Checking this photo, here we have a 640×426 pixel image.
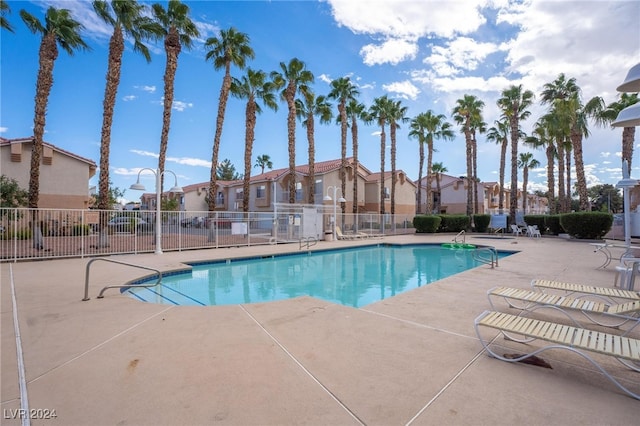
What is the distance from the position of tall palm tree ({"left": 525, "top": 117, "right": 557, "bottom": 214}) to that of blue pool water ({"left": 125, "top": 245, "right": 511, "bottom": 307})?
1776cm

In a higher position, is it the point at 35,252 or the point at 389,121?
→ the point at 389,121

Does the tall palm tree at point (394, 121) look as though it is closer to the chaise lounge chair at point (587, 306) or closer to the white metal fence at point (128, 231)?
the white metal fence at point (128, 231)

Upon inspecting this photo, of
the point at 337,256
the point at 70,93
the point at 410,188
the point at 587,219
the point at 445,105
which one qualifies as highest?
the point at 445,105

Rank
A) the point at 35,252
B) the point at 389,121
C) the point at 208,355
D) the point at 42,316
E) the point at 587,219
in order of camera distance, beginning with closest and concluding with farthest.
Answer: the point at 208,355
the point at 42,316
the point at 35,252
the point at 587,219
the point at 389,121

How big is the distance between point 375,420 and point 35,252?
13.9 metres

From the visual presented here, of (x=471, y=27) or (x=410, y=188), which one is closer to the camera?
(x=471, y=27)

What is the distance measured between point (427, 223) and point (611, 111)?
14585 mm

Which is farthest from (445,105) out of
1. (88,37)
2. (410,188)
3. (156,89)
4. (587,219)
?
(88,37)

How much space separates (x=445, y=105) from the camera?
32625 millimetres

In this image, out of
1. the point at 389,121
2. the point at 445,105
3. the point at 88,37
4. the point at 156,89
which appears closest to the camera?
the point at 88,37

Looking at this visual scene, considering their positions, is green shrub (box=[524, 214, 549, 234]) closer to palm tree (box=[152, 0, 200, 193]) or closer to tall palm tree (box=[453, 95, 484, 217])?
tall palm tree (box=[453, 95, 484, 217])

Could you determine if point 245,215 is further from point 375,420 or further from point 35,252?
point 375,420

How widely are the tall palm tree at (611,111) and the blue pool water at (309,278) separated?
1378cm

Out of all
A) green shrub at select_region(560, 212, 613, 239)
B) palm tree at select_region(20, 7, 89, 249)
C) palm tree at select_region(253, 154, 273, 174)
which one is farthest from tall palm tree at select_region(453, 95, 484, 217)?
palm tree at select_region(253, 154, 273, 174)
